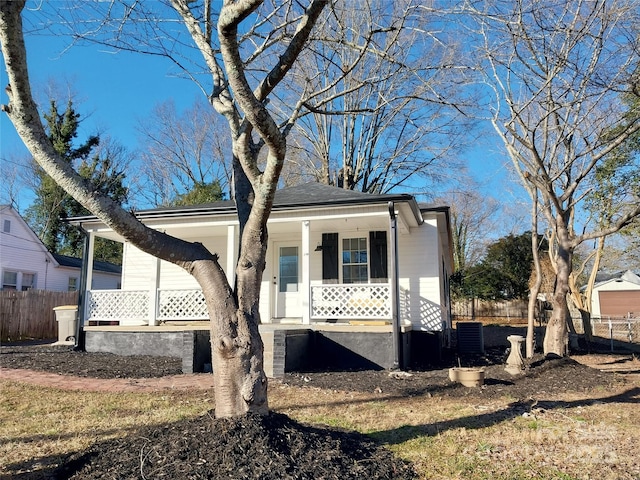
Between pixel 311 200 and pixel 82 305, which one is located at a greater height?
pixel 311 200

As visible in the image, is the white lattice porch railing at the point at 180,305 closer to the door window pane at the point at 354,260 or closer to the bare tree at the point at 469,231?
the door window pane at the point at 354,260

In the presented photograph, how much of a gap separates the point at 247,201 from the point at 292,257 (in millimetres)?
7829

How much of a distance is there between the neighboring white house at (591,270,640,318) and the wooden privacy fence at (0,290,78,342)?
32670 mm

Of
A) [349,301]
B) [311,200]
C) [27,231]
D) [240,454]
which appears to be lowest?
[240,454]

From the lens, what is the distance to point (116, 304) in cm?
1092

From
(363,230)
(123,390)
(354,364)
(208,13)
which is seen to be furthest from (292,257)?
(208,13)

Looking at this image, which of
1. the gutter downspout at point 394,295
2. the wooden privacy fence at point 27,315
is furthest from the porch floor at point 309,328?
the wooden privacy fence at point 27,315

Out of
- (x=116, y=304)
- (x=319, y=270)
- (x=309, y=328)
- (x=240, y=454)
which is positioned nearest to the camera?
(x=240, y=454)

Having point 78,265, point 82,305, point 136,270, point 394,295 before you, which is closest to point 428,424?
point 394,295

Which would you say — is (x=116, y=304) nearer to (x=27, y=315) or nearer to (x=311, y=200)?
(x=311, y=200)

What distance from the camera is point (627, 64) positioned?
8.27 m

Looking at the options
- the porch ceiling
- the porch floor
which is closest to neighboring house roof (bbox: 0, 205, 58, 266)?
the porch ceiling

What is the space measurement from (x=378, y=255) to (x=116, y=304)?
6.36 m

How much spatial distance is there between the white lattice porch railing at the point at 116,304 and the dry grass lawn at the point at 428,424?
3.79 metres
